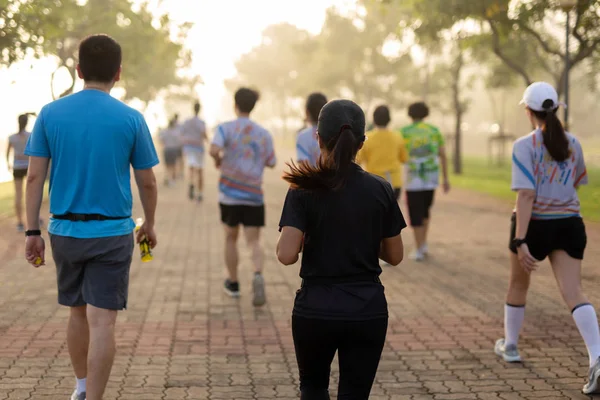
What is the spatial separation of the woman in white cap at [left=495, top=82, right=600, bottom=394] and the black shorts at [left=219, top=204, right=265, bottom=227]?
9.70ft

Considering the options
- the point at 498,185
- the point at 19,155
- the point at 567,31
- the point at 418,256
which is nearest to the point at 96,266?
the point at 418,256

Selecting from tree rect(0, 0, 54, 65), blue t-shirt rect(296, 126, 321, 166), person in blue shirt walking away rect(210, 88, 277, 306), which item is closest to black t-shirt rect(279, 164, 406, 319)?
person in blue shirt walking away rect(210, 88, 277, 306)

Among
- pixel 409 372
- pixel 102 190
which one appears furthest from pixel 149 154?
pixel 409 372

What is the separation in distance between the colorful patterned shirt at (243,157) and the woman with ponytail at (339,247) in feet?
14.4

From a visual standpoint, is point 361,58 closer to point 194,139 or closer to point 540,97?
point 194,139

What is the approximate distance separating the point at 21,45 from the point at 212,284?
21.0 ft

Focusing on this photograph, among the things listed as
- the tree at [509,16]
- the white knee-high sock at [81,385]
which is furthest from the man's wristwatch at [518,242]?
the tree at [509,16]

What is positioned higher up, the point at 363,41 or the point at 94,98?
the point at 363,41

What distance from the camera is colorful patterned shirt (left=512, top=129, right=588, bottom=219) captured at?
5230 millimetres

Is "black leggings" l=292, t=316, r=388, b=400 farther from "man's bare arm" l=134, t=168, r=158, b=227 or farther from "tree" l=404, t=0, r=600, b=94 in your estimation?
Result: "tree" l=404, t=0, r=600, b=94

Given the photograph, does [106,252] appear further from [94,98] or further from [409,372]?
[409,372]

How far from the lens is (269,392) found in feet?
16.8

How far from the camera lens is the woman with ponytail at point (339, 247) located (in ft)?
10.5

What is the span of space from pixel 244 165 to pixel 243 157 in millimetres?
69
